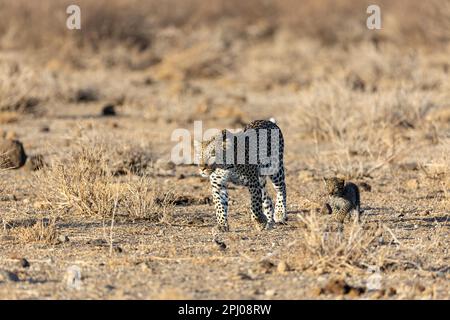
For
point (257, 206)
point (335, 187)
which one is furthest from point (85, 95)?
point (335, 187)

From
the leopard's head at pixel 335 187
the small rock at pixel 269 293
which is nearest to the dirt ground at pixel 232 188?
the small rock at pixel 269 293

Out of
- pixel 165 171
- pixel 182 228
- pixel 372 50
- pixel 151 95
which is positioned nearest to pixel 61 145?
pixel 165 171

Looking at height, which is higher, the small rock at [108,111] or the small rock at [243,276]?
the small rock at [108,111]

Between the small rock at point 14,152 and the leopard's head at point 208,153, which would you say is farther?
the small rock at point 14,152

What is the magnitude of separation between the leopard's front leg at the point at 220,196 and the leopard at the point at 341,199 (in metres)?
0.87

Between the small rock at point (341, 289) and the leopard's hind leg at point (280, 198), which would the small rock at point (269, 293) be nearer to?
the small rock at point (341, 289)

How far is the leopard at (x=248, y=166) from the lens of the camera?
8281 millimetres

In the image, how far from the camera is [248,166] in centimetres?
853

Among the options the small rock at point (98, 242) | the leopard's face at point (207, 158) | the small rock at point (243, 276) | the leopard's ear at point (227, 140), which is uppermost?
the leopard's ear at point (227, 140)

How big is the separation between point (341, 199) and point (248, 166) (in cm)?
82

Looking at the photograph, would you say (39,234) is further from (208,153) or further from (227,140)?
(227,140)
